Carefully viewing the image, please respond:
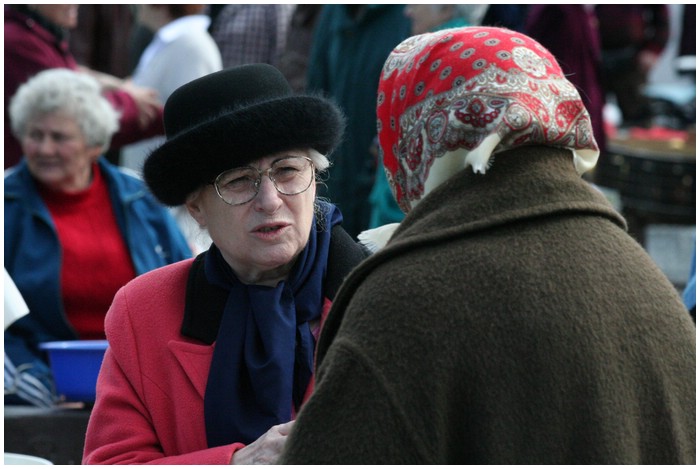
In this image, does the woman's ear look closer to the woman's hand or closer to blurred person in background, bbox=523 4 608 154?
the woman's hand

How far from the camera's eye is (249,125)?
2598 mm

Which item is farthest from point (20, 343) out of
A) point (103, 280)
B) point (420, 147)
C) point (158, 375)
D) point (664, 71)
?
point (664, 71)

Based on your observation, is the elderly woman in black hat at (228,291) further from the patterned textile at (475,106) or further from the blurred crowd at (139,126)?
the patterned textile at (475,106)

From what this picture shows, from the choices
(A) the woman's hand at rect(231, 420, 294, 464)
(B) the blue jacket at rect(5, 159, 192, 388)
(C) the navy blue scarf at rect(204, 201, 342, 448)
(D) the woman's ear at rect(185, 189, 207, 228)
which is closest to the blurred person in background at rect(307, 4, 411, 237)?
(B) the blue jacket at rect(5, 159, 192, 388)

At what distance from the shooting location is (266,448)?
7.78 feet

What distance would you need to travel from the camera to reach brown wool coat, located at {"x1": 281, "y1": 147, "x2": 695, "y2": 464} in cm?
168

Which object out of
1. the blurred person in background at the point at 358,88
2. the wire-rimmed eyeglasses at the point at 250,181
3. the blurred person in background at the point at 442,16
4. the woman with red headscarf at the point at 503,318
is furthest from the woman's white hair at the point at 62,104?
the woman with red headscarf at the point at 503,318

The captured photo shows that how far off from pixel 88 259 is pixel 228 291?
6.06 ft

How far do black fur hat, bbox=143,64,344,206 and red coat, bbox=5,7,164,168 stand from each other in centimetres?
280

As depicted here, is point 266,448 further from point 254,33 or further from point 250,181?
point 254,33

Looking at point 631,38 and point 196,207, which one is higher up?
point 196,207

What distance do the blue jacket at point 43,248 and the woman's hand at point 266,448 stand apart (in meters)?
1.98

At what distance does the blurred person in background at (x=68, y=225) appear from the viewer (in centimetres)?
429

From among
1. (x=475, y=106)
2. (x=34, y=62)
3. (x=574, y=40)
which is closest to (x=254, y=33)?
(x=34, y=62)
